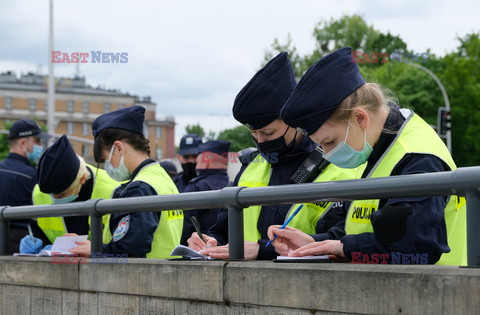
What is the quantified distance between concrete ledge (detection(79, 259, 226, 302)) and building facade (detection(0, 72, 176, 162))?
102578 millimetres

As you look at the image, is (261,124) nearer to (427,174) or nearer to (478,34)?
(427,174)

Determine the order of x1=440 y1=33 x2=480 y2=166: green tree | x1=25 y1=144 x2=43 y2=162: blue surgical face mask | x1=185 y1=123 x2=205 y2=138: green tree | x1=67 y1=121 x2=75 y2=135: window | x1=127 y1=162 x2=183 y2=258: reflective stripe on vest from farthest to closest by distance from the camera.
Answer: x1=67 y1=121 x2=75 y2=135: window, x1=185 y1=123 x2=205 y2=138: green tree, x1=440 y1=33 x2=480 y2=166: green tree, x1=25 y1=144 x2=43 y2=162: blue surgical face mask, x1=127 y1=162 x2=183 y2=258: reflective stripe on vest

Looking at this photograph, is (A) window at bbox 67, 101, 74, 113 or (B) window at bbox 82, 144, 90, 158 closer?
(B) window at bbox 82, 144, 90, 158

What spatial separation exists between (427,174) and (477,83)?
4053cm

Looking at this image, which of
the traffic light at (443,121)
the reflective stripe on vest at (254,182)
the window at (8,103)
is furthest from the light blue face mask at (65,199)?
the window at (8,103)

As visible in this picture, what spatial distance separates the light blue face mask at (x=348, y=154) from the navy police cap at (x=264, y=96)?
795 millimetres

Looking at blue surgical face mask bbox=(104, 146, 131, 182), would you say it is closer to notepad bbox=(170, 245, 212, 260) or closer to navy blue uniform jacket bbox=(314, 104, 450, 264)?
notepad bbox=(170, 245, 212, 260)

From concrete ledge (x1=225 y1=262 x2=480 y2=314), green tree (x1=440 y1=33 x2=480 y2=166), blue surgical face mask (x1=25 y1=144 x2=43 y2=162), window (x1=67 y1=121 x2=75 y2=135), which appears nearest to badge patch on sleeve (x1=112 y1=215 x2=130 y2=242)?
concrete ledge (x1=225 y1=262 x2=480 y2=314)

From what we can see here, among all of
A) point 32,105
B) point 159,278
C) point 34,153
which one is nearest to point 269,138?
point 159,278

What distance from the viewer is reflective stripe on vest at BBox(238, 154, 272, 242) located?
4.66 metres

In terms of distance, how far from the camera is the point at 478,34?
4191 cm

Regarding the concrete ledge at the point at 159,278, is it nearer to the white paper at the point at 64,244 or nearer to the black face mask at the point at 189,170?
the white paper at the point at 64,244

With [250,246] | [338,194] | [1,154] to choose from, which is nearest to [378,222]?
[338,194]

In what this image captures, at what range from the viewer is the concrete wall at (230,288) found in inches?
124
